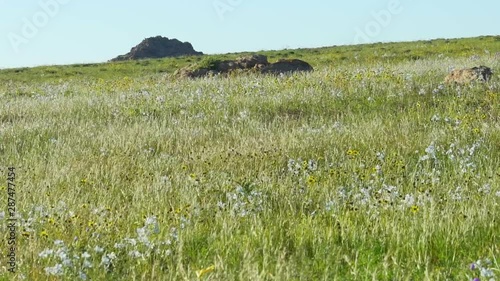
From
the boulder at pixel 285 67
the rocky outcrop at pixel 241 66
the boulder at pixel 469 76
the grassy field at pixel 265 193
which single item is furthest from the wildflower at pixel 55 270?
the rocky outcrop at pixel 241 66

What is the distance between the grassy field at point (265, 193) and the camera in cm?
366

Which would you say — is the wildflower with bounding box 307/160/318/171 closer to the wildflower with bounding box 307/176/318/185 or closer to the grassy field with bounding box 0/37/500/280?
the grassy field with bounding box 0/37/500/280

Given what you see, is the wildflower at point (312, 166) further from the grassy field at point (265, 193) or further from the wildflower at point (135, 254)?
the wildflower at point (135, 254)

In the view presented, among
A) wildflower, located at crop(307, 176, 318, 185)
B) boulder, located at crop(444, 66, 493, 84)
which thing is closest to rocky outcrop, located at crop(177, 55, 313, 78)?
boulder, located at crop(444, 66, 493, 84)

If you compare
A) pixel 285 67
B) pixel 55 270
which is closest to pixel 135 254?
pixel 55 270

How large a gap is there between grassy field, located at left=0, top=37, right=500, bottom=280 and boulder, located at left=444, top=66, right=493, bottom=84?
882mm

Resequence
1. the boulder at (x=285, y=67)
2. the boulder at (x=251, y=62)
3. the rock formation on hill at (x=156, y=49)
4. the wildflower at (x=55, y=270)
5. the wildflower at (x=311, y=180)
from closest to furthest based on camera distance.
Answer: the wildflower at (x=55, y=270) < the wildflower at (x=311, y=180) < the boulder at (x=285, y=67) < the boulder at (x=251, y=62) < the rock formation on hill at (x=156, y=49)

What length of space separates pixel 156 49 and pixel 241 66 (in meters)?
77.4

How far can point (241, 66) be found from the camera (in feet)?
72.8

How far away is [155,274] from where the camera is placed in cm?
349

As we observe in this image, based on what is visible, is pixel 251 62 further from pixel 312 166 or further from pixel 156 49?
pixel 156 49

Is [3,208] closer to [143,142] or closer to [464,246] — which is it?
[143,142]

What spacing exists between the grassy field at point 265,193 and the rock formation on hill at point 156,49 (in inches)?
3263

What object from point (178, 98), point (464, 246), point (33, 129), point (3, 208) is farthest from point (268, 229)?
point (178, 98)
